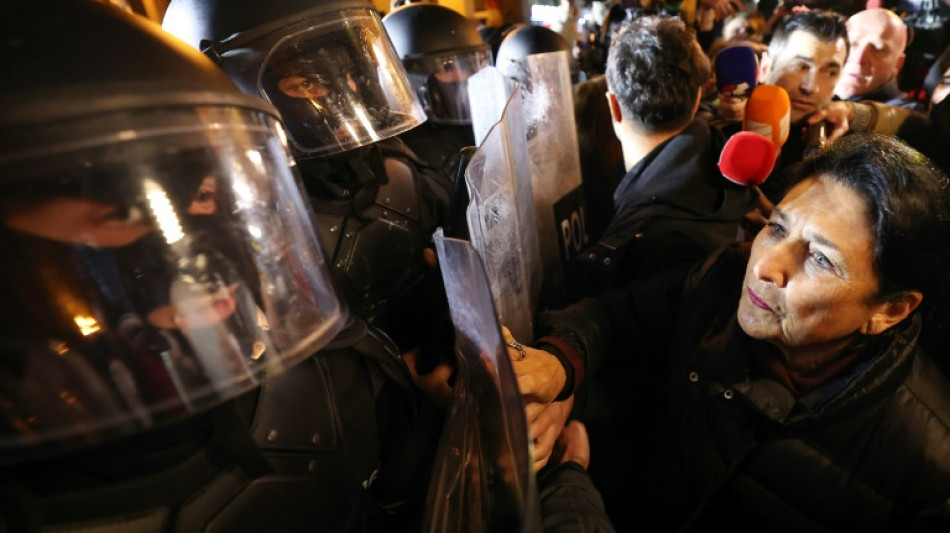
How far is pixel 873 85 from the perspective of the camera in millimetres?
2092

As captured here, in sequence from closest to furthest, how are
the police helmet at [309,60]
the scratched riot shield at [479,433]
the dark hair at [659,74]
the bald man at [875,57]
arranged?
the scratched riot shield at [479,433] < the police helmet at [309,60] < the dark hair at [659,74] < the bald man at [875,57]

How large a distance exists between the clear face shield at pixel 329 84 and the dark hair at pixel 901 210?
0.94 meters

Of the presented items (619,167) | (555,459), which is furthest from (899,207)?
(619,167)

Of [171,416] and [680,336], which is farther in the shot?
[680,336]

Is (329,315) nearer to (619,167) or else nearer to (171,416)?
(171,416)

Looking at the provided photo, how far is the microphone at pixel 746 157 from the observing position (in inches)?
43.4

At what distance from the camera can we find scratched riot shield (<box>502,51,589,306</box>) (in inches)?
43.3

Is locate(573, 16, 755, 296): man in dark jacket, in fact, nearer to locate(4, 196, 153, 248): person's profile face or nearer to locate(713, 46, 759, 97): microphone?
locate(713, 46, 759, 97): microphone

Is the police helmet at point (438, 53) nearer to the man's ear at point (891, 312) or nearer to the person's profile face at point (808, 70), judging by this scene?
the person's profile face at point (808, 70)

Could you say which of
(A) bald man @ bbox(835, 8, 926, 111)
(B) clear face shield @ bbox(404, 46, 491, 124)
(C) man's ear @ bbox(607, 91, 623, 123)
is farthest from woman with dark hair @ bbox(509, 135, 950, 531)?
(A) bald man @ bbox(835, 8, 926, 111)

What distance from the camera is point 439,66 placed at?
6.76 feet

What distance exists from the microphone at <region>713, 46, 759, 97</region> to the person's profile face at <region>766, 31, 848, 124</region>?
0.10 meters

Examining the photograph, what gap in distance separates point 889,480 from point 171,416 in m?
1.08

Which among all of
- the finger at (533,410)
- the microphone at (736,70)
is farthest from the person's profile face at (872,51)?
the finger at (533,410)
